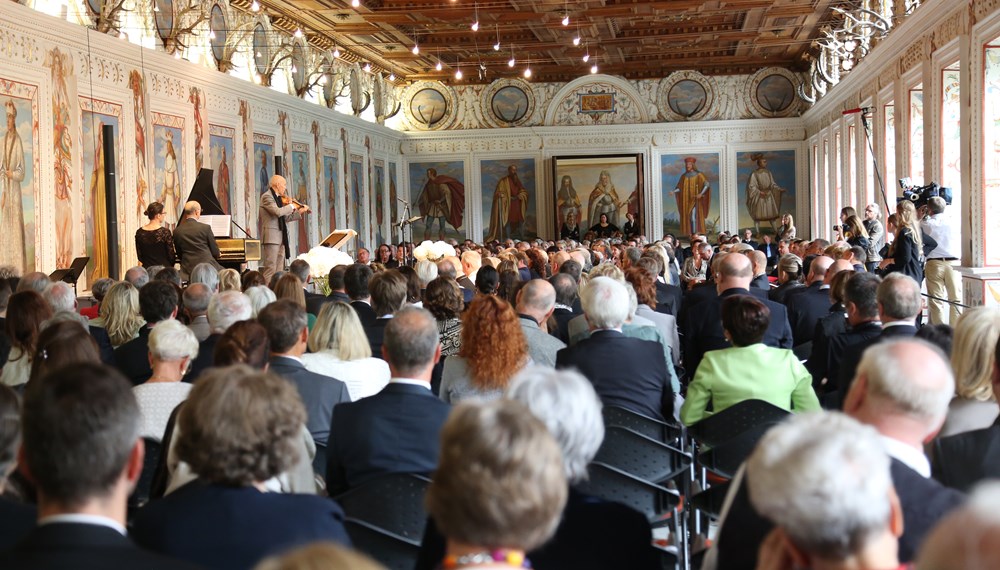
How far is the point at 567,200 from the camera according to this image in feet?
108

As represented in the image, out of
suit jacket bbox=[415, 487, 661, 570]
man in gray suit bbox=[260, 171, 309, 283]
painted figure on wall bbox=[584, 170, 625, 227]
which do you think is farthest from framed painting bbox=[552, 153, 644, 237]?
suit jacket bbox=[415, 487, 661, 570]

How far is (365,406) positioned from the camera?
14.2ft

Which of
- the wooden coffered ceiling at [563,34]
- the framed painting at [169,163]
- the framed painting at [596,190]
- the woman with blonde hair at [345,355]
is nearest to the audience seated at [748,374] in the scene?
the woman with blonde hair at [345,355]

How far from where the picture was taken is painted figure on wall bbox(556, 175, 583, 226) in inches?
1296

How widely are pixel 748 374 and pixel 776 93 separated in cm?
2930

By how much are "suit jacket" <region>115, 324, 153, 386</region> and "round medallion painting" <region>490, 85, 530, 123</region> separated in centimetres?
2784

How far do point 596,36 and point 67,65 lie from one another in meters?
15.3

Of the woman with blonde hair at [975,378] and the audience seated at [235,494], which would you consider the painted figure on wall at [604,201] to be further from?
the audience seated at [235,494]

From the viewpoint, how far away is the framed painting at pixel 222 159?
19062 millimetres

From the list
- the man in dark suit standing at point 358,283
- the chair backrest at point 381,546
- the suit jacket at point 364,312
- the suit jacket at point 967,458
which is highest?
the man in dark suit standing at point 358,283

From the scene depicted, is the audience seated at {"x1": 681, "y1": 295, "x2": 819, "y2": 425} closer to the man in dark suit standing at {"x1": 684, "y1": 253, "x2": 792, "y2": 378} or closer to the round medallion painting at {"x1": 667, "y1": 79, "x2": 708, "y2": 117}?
the man in dark suit standing at {"x1": 684, "y1": 253, "x2": 792, "y2": 378}

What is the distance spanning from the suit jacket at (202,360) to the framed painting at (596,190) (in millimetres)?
26624

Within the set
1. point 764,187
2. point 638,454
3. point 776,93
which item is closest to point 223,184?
point 638,454

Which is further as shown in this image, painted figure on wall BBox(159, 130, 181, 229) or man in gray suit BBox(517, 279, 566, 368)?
painted figure on wall BBox(159, 130, 181, 229)
